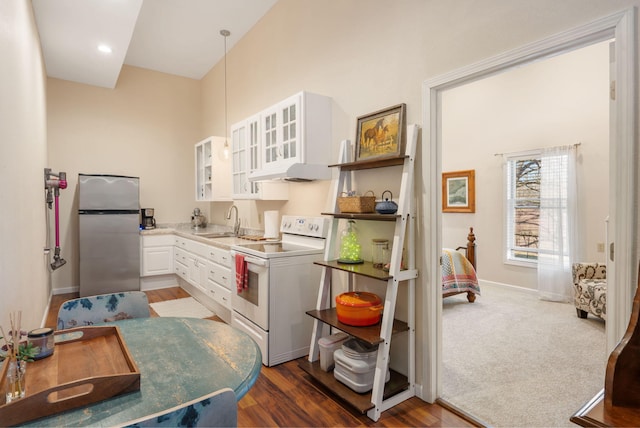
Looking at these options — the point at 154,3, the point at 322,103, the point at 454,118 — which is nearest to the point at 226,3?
the point at 154,3

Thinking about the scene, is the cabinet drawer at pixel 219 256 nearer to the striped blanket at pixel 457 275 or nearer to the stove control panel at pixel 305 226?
the stove control panel at pixel 305 226

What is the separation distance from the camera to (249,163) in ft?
13.0

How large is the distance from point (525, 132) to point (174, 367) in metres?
5.61

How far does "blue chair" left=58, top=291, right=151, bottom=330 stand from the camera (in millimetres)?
1706

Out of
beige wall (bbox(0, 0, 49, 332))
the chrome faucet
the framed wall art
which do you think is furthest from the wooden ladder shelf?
the framed wall art

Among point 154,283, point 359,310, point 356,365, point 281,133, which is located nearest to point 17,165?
point 281,133

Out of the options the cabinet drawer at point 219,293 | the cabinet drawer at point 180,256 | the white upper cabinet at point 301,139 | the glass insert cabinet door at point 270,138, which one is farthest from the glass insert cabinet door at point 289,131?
the cabinet drawer at point 180,256

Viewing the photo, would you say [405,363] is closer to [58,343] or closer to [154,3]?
[58,343]

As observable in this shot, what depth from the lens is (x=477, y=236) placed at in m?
5.81

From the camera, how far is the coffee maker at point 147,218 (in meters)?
5.57

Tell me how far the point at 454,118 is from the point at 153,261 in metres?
5.38

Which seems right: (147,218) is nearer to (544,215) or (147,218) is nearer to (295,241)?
(295,241)

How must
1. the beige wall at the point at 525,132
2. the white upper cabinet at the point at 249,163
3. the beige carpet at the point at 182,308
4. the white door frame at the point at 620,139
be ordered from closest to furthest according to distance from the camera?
the white door frame at the point at 620,139
the white upper cabinet at the point at 249,163
the beige carpet at the point at 182,308
the beige wall at the point at 525,132

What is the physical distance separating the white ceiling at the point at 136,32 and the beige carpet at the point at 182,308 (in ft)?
10.1
